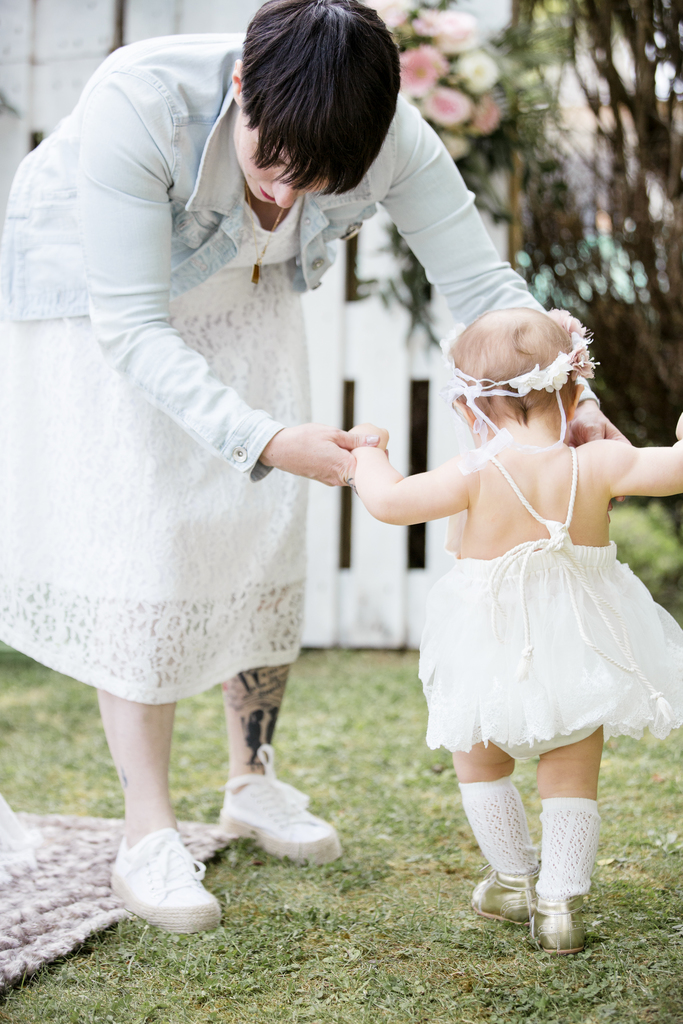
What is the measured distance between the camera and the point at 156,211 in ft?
4.83

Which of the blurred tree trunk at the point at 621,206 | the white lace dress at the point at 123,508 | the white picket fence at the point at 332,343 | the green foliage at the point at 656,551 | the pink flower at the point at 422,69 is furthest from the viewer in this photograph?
the green foliage at the point at 656,551

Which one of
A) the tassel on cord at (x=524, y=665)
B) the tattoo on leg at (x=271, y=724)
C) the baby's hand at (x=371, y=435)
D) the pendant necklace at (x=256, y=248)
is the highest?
the pendant necklace at (x=256, y=248)

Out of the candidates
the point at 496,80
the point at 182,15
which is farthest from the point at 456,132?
the point at 182,15

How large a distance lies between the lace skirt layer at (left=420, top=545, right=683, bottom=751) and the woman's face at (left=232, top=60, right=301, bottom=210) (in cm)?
62

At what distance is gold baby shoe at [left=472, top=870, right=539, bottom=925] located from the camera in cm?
151

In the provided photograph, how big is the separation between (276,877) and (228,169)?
1264 mm

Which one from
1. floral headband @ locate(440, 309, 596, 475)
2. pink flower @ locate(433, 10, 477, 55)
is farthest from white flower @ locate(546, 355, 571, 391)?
pink flower @ locate(433, 10, 477, 55)

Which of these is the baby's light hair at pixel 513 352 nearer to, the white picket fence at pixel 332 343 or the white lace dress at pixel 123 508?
the white lace dress at pixel 123 508

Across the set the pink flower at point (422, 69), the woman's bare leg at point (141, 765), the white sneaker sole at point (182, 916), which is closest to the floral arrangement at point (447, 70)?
the pink flower at point (422, 69)

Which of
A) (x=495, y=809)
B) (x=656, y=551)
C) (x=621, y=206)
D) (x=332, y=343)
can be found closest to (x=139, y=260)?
(x=495, y=809)

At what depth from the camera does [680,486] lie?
→ 138cm

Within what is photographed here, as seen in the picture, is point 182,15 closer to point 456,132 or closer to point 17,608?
point 456,132

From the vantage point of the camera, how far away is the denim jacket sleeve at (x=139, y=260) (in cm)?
142

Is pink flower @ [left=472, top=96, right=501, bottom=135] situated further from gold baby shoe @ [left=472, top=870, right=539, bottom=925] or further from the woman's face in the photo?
gold baby shoe @ [left=472, top=870, right=539, bottom=925]
